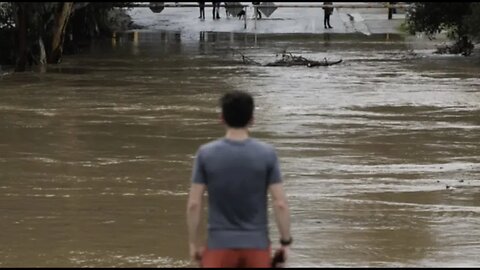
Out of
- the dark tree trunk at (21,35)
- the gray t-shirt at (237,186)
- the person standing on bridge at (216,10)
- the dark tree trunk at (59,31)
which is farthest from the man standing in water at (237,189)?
the person standing on bridge at (216,10)

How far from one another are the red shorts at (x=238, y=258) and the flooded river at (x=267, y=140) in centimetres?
407

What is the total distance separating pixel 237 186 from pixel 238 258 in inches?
13.8

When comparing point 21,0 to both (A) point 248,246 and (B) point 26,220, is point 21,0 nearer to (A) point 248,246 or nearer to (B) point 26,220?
(B) point 26,220

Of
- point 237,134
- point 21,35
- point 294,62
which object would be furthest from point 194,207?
point 294,62

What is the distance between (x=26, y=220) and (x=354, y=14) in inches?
2054

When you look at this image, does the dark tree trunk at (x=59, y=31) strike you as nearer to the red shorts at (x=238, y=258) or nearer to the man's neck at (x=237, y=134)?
the man's neck at (x=237, y=134)

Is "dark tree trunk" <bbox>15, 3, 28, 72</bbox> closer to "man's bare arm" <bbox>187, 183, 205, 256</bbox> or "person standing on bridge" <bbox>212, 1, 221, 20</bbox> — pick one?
"man's bare arm" <bbox>187, 183, 205, 256</bbox>

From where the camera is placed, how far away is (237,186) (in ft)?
16.6

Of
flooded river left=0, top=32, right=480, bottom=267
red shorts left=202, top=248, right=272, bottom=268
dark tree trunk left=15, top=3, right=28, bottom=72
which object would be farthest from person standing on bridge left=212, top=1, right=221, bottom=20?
red shorts left=202, top=248, right=272, bottom=268

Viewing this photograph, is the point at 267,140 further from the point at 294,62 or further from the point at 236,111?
the point at 294,62

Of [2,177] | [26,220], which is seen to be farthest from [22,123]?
[26,220]

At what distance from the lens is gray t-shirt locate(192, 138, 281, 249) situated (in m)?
5.05

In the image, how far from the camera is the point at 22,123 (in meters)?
18.9

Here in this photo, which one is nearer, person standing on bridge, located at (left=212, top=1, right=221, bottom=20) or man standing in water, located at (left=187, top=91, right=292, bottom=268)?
man standing in water, located at (left=187, top=91, right=292, bottom=268)
